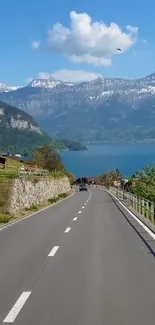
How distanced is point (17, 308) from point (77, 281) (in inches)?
82.4

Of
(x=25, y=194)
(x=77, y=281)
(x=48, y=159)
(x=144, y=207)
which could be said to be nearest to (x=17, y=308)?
(x=77, y=281)

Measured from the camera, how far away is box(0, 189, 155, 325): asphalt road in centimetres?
680

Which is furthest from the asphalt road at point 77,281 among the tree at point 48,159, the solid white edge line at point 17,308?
the tree at point 48,159

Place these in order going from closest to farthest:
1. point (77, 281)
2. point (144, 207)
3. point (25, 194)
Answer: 1. point (77, 281)
2. point (144, 207)
3. point (25, 194)

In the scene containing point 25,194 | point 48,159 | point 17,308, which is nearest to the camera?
point 17,308

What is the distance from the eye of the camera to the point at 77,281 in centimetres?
911

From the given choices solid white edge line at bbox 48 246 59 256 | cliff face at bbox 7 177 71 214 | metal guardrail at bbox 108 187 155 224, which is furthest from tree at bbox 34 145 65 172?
solid white edge line at bbox 48 246 59 256

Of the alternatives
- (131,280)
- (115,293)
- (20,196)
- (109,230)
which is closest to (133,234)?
(109,230)

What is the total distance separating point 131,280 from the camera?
915 centimetres

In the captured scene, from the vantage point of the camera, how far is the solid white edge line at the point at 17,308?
6.64 meters

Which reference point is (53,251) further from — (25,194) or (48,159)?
(48,159)

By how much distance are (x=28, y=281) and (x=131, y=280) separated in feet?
6.00

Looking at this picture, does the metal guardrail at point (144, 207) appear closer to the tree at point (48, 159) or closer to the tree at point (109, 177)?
the tree at point (48, 159)

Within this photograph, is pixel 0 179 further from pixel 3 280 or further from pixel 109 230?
pixel 3 280
